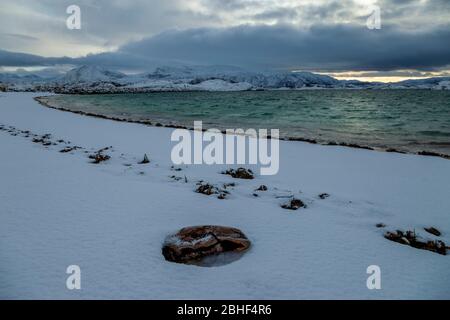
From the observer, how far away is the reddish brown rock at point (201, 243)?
5027 millimetres

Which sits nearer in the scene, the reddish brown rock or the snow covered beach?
the snow covered beach

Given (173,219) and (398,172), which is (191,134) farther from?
(173,219)

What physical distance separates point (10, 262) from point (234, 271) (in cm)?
323

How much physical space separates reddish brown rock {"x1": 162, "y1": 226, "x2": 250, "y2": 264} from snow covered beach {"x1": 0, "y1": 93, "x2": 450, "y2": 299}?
22cm

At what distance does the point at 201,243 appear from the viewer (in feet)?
16.9

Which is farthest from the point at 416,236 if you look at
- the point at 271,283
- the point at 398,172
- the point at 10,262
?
the point at 10,262

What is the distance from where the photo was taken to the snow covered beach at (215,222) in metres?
4.40

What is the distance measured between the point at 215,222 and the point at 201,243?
1.29 metres

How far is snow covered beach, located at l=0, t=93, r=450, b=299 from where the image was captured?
4402 mm

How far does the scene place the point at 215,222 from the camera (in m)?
6.43

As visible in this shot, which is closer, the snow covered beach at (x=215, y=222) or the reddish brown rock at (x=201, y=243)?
the snow covered beach at (x=215, y=222)

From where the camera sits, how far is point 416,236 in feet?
19.7

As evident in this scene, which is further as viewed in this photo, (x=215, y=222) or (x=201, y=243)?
(x=215, y=222)

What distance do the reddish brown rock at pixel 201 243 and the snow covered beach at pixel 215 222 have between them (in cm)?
22
